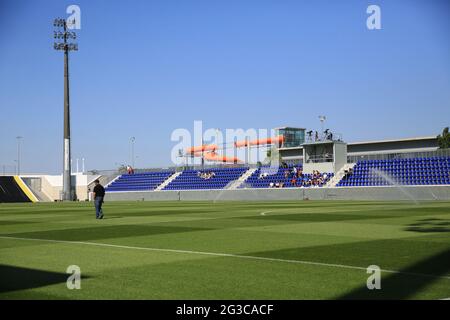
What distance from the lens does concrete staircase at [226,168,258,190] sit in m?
64.2

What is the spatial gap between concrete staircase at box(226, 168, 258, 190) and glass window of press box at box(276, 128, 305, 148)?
31544 mm

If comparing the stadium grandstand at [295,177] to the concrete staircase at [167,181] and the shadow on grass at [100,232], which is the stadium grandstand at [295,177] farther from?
the shadow on grass at [100,232]

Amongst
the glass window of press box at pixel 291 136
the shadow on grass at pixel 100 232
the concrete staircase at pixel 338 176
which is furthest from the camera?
the glass window of press box at pixel 291 136

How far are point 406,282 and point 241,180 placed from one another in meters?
57.1

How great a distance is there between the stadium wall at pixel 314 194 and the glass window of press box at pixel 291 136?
35.8 meters

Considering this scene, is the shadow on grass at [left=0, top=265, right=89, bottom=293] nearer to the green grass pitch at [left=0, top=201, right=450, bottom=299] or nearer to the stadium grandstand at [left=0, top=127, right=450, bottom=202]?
the green grass pitch at [left=0, top=201, right=450, bottom=299]

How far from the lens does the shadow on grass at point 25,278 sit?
800cm

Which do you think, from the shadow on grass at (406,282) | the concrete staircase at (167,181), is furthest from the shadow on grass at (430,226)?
the concrete staircase at (167,181)

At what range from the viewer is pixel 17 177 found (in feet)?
263

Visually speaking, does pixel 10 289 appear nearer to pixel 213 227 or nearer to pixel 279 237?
pixel 279 237

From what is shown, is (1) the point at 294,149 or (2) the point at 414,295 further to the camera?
(1) the point at 294,149

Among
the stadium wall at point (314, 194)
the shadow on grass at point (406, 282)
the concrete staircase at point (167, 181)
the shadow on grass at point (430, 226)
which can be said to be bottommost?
the stadium wall at point (314, 194)
